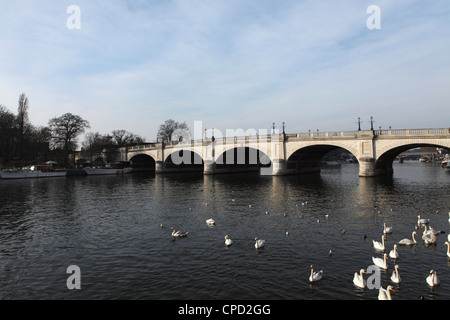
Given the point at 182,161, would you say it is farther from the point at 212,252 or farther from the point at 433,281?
the point at 433,281

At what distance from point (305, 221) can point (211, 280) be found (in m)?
11.2

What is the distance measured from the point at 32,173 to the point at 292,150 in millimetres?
57982

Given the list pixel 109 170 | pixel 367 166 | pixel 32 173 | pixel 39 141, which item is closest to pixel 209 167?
pixel 109 170

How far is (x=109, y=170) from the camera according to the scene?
8325cm

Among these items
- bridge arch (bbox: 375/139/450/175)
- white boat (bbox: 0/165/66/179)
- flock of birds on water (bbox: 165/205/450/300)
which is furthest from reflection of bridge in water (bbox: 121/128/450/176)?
flock of birds on water (bbox: 165/205/450/300)

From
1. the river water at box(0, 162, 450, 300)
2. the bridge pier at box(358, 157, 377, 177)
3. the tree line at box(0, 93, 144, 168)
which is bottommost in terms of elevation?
the river water at box(0, 162, 450, 300)

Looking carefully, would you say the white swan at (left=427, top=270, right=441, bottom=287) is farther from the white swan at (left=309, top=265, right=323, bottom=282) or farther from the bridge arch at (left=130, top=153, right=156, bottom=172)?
the bridge arch at (left=130, top=153, right=156, bottom=172)

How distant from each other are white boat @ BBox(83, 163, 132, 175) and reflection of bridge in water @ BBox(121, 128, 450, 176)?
28.1ft

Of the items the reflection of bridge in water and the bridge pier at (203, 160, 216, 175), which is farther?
the bridge pier at (203, 160, 216, 175)

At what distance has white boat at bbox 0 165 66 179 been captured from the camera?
63.4 m

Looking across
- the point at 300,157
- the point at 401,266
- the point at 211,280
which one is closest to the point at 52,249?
the point at 211,280

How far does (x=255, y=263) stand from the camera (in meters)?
12.6

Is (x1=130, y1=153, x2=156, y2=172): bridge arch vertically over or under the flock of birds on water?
over
